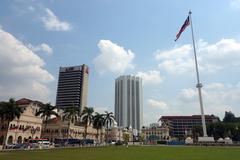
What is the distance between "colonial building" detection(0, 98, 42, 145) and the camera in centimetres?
8464

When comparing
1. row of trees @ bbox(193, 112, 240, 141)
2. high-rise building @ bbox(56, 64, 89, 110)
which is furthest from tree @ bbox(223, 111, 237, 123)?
high-rise building @ bbox(56, 64, 89, 110)

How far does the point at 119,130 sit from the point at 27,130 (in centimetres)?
8984

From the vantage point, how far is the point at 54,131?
109250 mm

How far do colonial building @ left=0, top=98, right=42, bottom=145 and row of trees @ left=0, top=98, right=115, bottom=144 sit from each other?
448cm

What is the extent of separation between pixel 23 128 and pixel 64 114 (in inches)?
638

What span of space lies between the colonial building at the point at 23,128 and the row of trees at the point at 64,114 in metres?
4.48

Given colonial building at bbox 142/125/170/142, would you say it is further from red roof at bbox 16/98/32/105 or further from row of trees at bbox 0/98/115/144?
red roof at bbox 16/98/32/105

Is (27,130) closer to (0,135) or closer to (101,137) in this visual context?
(0,135)

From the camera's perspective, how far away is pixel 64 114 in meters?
98.8

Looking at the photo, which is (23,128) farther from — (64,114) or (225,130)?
Answer: (225,130)

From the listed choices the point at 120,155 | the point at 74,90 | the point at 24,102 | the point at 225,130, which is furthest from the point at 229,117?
the point at 120,155

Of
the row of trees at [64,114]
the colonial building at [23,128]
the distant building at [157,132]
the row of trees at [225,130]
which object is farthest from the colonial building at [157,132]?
the colonial building at [23,128]

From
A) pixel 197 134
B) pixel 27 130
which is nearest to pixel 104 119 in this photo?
pixel 27 130

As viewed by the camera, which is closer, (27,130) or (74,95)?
(27,130)
